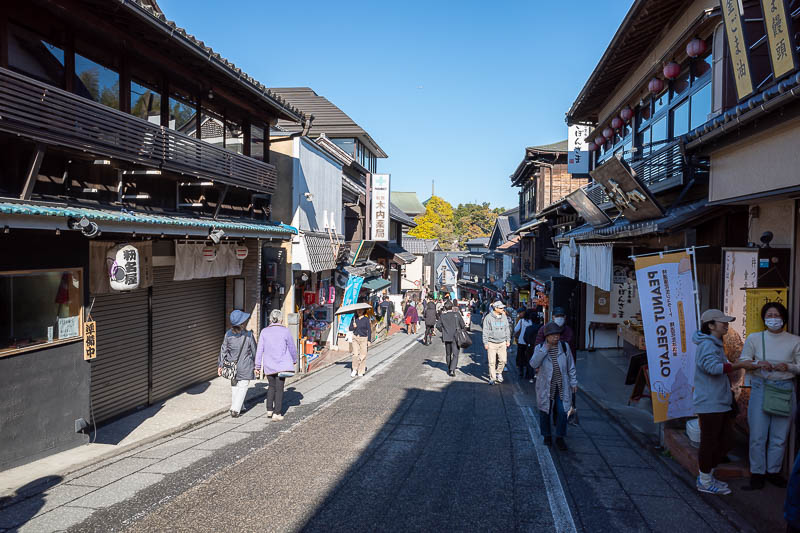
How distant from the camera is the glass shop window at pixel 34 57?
23.4ft

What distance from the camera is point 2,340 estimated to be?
23.5ft

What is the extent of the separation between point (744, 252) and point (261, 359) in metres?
7.80

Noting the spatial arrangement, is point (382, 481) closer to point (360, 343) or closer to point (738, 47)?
point (738, 47)

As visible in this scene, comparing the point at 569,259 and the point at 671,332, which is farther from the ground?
the point at 569,259

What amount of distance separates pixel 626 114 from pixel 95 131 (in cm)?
1449

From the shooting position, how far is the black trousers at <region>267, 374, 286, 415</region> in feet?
32.1

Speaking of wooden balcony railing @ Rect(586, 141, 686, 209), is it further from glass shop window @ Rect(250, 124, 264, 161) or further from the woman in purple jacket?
glass shop window @ Rect(250, 124, 264, 161)

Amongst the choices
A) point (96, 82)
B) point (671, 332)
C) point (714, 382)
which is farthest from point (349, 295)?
point (714, 382)

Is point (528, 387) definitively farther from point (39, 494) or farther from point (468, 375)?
point (39, 494)

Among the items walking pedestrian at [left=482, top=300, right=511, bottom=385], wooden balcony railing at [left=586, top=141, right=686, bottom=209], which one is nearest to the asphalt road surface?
walking pedestrian at [left=482, top=300, right=511, bottom=385]

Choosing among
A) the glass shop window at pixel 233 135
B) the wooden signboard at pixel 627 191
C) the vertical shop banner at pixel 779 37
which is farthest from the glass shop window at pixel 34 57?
the wooden signboard at pixel 627 191

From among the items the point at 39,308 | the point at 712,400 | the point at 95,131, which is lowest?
the point at 712,400

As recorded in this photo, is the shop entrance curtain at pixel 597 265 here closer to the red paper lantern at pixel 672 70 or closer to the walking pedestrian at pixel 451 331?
the walking pedestrian at pixel 451 331

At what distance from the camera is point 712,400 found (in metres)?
6.27
